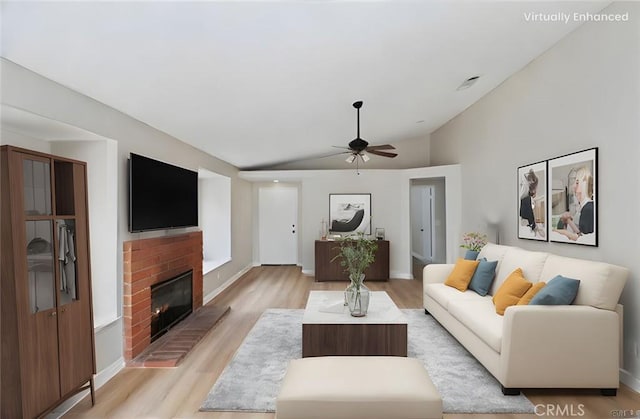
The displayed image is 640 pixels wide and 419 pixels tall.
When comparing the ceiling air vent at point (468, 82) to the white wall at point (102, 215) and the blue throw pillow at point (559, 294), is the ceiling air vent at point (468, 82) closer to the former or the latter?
the blue throw pillow at point (559, 294)

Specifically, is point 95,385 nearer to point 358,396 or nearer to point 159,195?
point 159,195

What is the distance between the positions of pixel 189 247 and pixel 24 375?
2.66m

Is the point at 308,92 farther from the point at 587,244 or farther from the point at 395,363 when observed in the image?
the point at 587,244

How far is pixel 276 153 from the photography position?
6.64 metres

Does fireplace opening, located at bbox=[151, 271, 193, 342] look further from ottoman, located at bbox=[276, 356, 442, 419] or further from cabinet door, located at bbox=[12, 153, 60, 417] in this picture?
ottoman, located at bbox=[276, 356, 442, 419]

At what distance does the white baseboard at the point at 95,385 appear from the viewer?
8.01ft

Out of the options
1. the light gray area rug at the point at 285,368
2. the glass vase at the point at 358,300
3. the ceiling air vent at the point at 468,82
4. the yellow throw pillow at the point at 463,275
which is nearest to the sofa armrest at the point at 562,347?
the light gray area rug at the point at 285,368

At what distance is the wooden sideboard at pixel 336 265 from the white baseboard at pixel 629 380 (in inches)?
170

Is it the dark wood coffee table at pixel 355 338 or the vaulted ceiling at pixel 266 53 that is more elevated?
the vaulted ceiling at pixel 266 53

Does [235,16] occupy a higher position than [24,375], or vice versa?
[235,16]

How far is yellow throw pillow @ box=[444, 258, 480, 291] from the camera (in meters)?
4.10

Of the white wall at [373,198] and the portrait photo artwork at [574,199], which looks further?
the white wall at [373,198]

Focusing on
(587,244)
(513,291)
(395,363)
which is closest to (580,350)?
(513,291)

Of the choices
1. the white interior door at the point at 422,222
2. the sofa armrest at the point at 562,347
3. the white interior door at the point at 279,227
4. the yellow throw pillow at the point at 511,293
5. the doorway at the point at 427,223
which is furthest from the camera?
the white interior door at the point at 422,222
